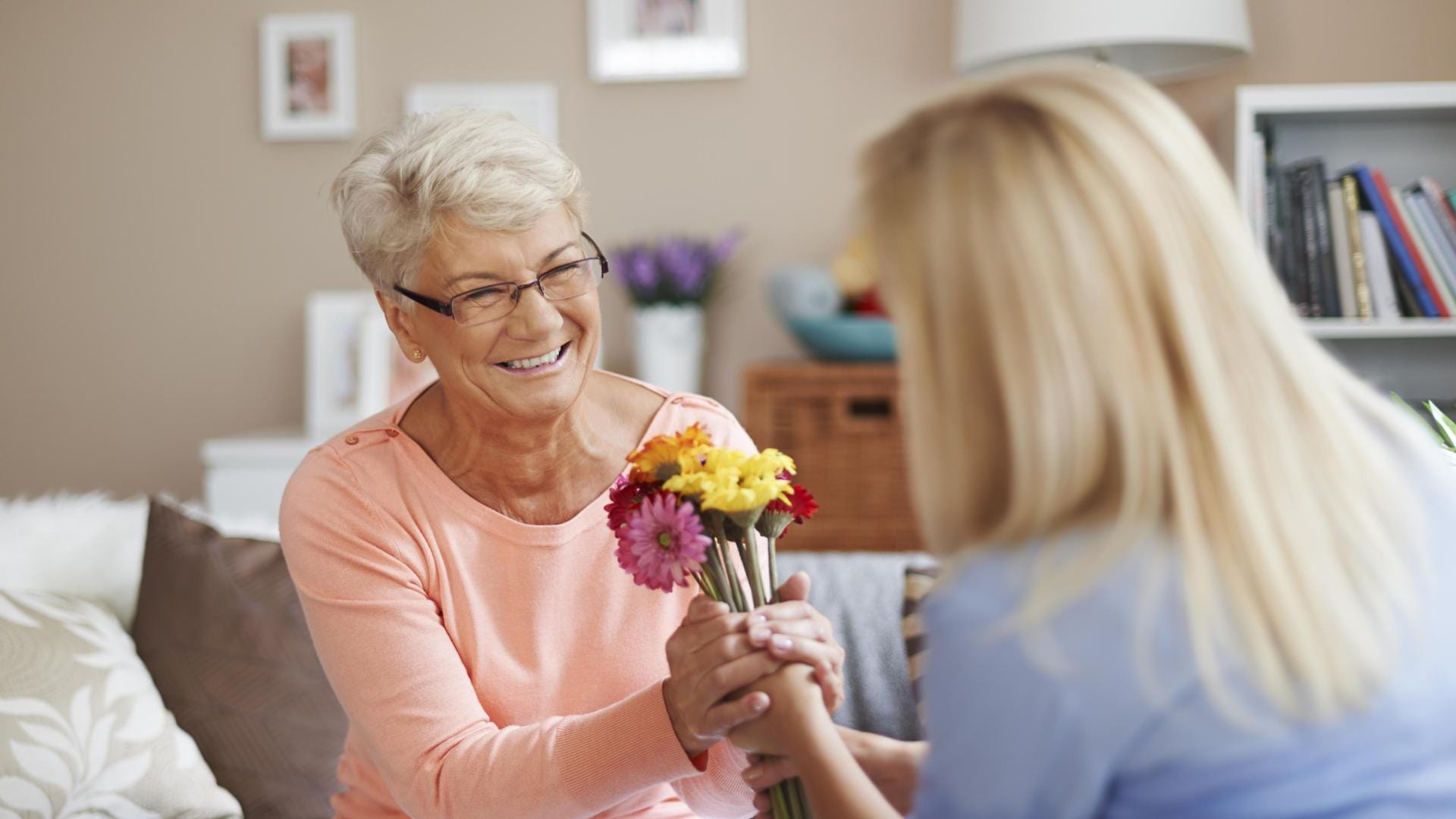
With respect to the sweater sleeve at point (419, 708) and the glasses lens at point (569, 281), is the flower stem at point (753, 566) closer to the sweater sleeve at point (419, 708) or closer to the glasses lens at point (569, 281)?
the sweater sleeve at point (419, 708)

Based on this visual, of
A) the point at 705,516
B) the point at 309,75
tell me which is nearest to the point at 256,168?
the point at 309,75

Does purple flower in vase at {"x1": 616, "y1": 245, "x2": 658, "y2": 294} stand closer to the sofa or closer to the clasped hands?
the sofa

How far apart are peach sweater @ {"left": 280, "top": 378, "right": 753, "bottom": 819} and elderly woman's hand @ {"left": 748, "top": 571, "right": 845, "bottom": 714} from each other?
194 mm

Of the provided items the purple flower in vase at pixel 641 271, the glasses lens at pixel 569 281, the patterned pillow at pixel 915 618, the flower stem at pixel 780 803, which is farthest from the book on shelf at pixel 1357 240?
the flower stem at pixel 780 803

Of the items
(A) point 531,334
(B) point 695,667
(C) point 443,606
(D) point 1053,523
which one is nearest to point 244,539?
(C) point 443,606

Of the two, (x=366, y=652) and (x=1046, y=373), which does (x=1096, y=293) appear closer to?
(x=1046, y=373)

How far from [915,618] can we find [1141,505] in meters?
1.12

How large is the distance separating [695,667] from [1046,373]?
0.50 metres

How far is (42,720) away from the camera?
178 centimetres

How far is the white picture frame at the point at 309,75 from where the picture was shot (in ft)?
11.7

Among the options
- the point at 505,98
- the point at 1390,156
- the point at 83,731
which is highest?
the point at 505,98

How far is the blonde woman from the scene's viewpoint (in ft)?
2.54

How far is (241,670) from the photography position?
77.5 inches

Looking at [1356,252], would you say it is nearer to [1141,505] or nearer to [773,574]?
[773,574]
